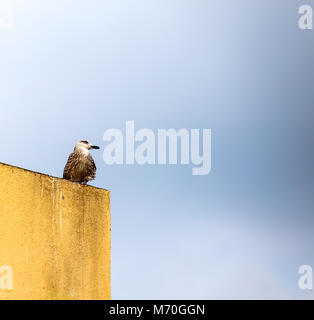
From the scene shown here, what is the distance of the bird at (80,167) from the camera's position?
882cm

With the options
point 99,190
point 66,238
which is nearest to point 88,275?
point 66,238


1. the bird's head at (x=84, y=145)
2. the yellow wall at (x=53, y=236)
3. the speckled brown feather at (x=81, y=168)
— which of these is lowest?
the yellow wall at (x=53, y=236)

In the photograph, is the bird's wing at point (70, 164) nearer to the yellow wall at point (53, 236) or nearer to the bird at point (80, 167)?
the bird at point (80, 167)

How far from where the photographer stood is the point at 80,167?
8852 mm

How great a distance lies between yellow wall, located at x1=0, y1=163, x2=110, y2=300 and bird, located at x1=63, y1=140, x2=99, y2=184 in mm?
2245

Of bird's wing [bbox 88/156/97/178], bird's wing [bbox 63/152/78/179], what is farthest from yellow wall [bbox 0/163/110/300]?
bird's wing [bbox 63/152/78/179]

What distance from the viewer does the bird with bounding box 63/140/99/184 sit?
8820 mm

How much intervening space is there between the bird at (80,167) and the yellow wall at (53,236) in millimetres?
2245

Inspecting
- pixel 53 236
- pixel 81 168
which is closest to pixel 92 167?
pixel 81 168

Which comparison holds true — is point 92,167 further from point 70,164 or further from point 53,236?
point 53,236

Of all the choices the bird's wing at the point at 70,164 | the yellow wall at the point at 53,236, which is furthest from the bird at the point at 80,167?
the yellow wall at the point at 53,236

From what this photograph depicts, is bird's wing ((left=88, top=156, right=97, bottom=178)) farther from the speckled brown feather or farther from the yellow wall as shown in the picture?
the yellow wall
